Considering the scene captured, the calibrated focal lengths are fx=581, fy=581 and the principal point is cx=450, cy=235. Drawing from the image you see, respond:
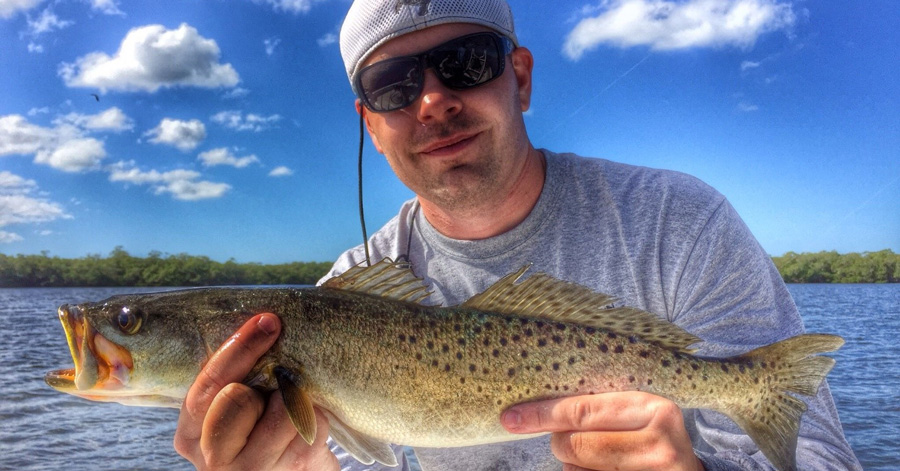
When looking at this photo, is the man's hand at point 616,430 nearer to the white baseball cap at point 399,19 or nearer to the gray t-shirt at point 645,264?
the gray t-shirt at point 645,264

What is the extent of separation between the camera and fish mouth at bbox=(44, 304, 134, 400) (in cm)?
259

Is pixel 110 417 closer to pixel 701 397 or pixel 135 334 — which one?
pixel 135 334

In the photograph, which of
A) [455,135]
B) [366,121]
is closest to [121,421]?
[366,121]

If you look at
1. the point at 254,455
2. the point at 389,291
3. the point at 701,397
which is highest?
the point at 389,291

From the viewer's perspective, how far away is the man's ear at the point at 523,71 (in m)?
4.14

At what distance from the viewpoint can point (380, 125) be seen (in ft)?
12.8

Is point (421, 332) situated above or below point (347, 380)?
above

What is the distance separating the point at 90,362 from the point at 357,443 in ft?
4.13

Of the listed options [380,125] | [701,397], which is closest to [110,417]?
[380,125]

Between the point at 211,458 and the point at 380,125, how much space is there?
226 centimetres

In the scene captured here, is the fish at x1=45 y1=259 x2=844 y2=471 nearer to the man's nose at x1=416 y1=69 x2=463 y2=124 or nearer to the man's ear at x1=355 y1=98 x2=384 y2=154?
the man's nose at x1=416 y1=69 x2=463 y2=124

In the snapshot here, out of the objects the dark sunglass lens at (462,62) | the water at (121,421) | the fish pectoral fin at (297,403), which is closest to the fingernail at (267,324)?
the fish pectoral fin at (297,403)

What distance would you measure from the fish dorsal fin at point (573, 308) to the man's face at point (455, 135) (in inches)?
44.7

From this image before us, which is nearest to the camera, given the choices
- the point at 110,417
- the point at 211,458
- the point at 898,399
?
the point at 211,458
